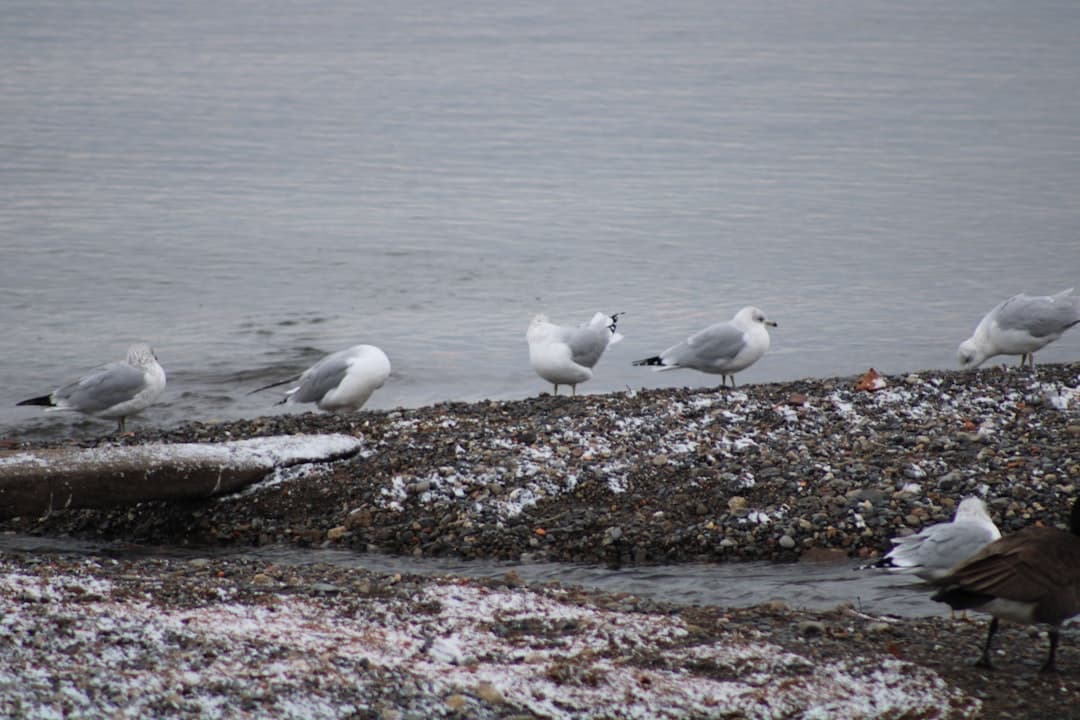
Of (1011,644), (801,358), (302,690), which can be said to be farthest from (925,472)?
(801,358)

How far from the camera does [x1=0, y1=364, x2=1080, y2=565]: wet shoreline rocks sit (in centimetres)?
731

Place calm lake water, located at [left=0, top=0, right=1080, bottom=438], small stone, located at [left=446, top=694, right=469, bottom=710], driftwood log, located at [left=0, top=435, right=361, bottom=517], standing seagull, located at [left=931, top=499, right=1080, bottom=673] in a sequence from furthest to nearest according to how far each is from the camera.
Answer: calm lake water, located at [left=0, top=0, right=1080, bottom=438], driftwood log, located at [left=0, top=435, right=361, bottom=517], standing seagull, located at [left=931, top=499, right=1080, bottom=673], small stone, located at [left=446, top=694, right=469, bottom=710]

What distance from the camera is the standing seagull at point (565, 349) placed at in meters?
10.8

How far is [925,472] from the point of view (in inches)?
306

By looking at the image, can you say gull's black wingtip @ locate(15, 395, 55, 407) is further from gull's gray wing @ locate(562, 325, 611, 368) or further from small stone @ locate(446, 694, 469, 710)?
small stone @ locate(446, 694, 469, 710)

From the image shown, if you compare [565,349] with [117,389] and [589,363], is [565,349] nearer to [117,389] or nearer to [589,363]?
[589,363]

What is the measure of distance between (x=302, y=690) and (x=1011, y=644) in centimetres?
309

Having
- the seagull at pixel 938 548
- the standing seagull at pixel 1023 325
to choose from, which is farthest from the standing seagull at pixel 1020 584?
the standing seagull at pixel 1023 325

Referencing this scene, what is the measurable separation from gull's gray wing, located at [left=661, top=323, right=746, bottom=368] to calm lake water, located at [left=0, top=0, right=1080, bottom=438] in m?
1.94

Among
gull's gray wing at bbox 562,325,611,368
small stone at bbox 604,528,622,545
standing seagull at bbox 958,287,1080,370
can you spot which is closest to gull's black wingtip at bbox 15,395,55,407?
gull's gray wing at bbox 562,325,611,368

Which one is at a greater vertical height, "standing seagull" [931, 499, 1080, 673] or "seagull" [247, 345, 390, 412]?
"seagull" [247, 345, 390, 412]

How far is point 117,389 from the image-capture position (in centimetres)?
1007

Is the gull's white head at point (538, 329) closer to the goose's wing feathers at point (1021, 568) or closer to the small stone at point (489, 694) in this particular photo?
the goose's wing feathers at point (1021, 568)

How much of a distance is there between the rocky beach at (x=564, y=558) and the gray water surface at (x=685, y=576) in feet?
0.47
